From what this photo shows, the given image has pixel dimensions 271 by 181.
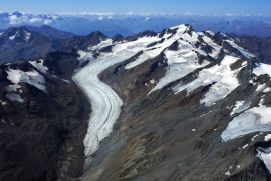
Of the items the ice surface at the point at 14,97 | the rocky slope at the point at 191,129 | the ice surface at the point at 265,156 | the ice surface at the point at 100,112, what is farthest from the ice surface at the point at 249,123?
the ice surface at the point at 14,97

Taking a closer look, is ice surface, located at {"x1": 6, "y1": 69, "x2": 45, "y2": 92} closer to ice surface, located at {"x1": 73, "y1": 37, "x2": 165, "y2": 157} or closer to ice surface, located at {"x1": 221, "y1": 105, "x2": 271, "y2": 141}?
ice surface, located at {"x1": 73, "y1": 37, "x2": 165, "y2": 157}

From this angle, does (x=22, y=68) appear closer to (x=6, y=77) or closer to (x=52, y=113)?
(x=6, y=77)

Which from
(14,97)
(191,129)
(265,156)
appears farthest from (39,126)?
(265,156)

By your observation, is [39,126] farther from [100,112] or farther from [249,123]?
[249,123]

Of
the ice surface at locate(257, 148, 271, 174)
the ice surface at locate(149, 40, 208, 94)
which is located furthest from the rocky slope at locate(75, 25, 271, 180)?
the ice surface at locate(149, 40, 208, 94)

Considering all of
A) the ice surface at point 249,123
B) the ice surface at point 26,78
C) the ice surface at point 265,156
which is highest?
the ice surface at point 265,156

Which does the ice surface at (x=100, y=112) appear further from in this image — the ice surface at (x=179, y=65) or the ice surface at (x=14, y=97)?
the ice surface at (x=14, y=97)
